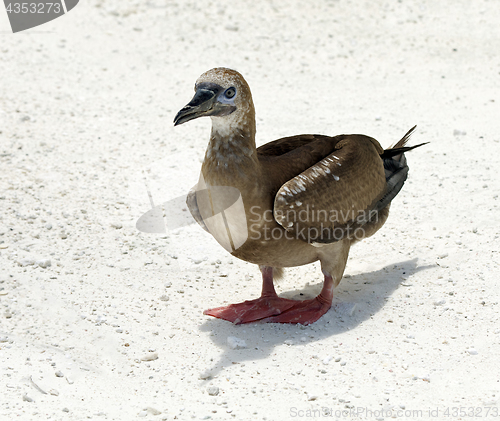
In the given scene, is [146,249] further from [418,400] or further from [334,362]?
[418,400]

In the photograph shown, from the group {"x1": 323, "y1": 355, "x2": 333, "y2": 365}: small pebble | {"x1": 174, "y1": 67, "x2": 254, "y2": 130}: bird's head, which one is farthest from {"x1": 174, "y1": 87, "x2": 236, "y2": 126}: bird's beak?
{"x1": 323, "y1": 355, "x2": 333, "y2": 365}: small pebble

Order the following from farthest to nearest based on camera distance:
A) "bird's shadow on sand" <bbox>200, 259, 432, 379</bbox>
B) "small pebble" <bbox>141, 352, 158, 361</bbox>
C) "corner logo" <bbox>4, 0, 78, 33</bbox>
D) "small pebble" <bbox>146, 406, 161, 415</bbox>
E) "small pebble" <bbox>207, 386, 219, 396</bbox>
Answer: "corner logo" <bbox>4, 0, 78, 33</bbox>
"bird's shadow on sand" <bbox>200, 259, 432, 379</bbox>
"small pebble" <bbox>141, 352, 158, 361</bbox>
"small pebble" <bbox>207, 386, 219, 396</bbox>
"small pebble" <bbox>146, 406, 161, 415</bbox>

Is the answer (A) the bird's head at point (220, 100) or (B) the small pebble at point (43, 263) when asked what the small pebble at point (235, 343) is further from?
(B) the small pebble at point (43, 263)

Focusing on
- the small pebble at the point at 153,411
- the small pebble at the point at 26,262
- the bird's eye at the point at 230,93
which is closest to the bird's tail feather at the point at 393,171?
the bird's eye at the point at 230,93

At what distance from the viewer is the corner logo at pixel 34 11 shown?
13297mm

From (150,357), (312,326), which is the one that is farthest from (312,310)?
(150,357)

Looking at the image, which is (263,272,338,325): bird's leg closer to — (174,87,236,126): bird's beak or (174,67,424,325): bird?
(174,67,424,325): bird

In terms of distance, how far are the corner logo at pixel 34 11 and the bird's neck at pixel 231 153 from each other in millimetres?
9340

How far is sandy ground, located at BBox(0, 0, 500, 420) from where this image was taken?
16.8 feet

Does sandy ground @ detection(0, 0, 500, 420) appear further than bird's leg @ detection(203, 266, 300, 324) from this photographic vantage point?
No

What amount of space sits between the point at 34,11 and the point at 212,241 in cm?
867

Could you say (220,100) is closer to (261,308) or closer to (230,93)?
(230,93)

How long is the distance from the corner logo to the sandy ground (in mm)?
282

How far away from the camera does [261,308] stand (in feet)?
20.3
